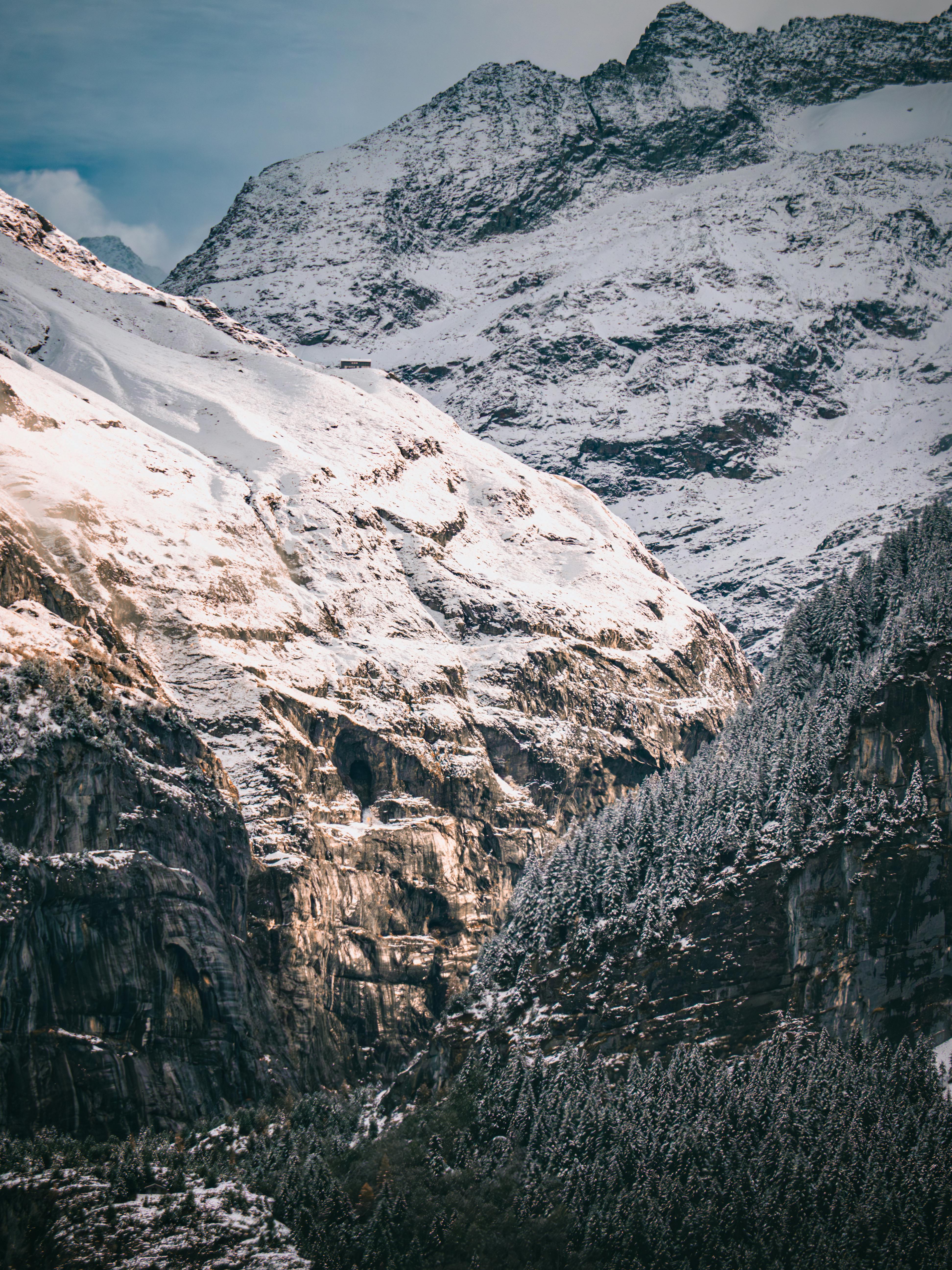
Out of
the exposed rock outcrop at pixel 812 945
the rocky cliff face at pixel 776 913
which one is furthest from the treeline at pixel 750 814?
the exposed rock outcrop at pixel 812 945

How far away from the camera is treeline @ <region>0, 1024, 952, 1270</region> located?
106m

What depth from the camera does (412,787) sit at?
186875 mm

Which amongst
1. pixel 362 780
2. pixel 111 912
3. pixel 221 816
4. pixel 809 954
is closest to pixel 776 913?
pixel 809 954

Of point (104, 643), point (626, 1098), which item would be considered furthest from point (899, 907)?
point (104, 643)

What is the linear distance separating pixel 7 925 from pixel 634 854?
59877 millimetres

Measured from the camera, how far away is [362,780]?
7269 inches

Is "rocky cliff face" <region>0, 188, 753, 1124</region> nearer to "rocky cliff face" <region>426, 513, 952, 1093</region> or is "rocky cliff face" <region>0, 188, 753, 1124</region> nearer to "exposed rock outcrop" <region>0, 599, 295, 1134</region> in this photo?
"exposed rock outcrop" <region>0, 599, 295, 1134</region>

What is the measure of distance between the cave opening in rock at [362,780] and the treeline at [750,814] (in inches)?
988

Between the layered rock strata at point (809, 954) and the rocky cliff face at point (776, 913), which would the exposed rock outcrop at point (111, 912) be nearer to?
the layered rock strata at point (809, 954)

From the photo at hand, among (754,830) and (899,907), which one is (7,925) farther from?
(899,907)

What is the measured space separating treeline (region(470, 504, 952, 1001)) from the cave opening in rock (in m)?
25.1

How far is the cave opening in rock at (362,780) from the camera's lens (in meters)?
183

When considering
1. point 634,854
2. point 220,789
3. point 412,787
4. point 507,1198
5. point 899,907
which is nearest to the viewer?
point 507,1198

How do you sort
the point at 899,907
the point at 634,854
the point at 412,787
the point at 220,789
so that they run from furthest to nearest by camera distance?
the point at 412,787, the point at 220,789, the point at 634,854, the point at 899,907
